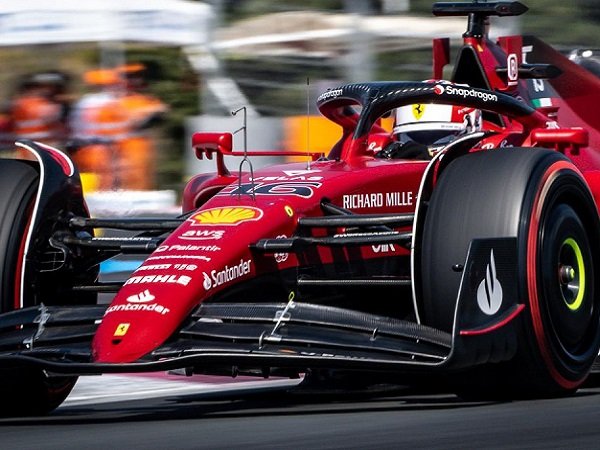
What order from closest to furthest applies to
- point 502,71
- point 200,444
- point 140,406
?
1. point 200,444
2. point 140,406
3. point 502,71

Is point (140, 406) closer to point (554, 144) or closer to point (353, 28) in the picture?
point (554, 144)

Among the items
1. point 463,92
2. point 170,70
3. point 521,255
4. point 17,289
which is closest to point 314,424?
point 521,255

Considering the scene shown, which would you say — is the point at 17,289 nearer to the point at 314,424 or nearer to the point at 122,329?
the point at 122,329

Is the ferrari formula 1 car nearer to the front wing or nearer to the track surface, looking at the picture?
the front wing

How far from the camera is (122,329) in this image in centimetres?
532

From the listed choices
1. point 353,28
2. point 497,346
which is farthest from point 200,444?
point 353,28

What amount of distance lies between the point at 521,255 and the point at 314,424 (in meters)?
1.07

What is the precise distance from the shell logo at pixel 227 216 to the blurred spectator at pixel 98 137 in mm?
7941

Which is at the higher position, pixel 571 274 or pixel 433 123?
pixel 433 123

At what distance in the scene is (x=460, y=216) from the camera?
557 cm

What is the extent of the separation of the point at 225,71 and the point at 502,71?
333 inches

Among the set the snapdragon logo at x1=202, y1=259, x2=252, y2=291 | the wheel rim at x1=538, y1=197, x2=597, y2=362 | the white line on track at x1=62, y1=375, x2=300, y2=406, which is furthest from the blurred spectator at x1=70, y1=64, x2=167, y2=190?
the wheel rim at x1=538, y1=197, x2=597, y2=362

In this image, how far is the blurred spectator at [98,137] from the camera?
45.8 feet

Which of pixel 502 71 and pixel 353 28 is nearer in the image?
pixel 502 71
